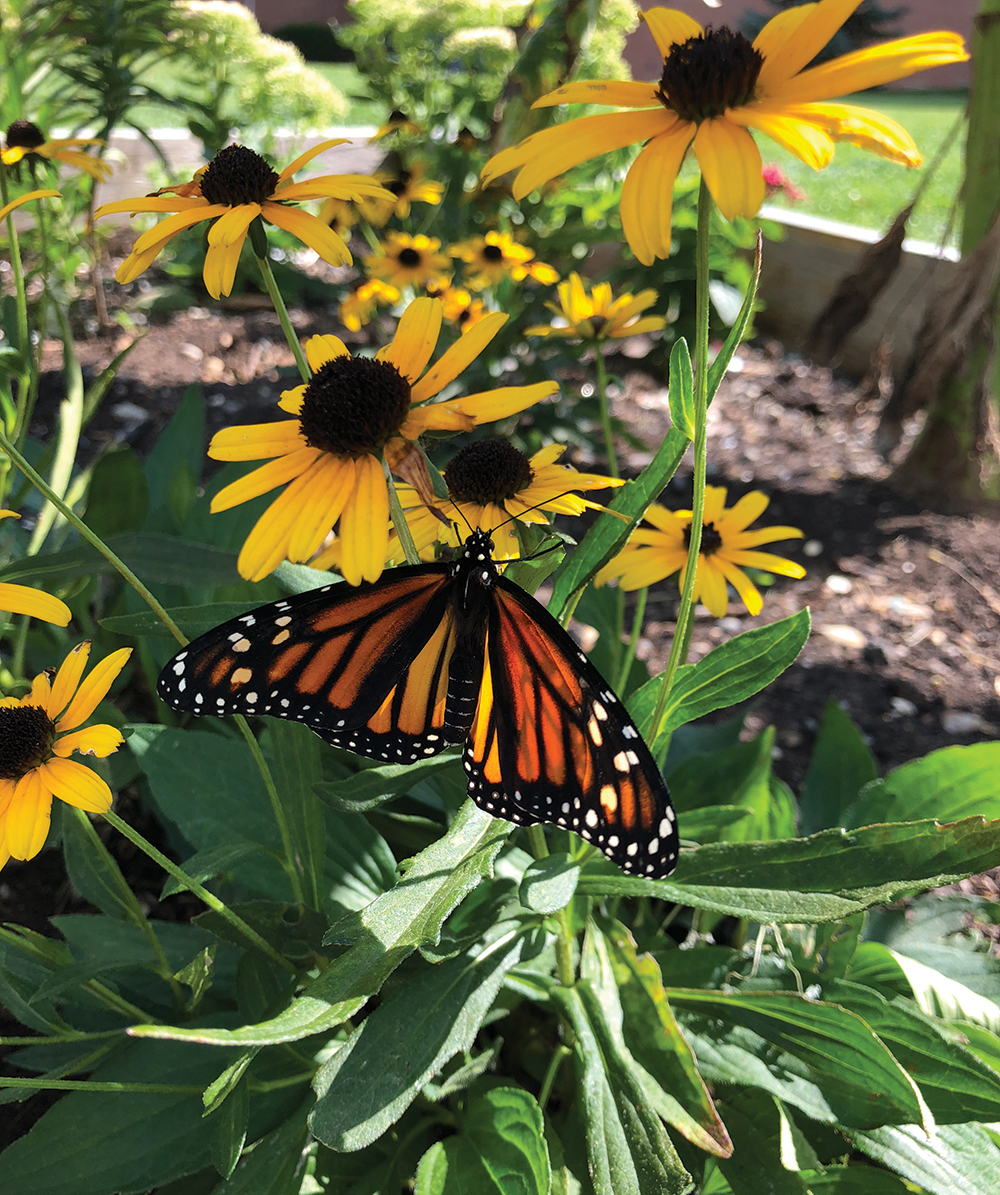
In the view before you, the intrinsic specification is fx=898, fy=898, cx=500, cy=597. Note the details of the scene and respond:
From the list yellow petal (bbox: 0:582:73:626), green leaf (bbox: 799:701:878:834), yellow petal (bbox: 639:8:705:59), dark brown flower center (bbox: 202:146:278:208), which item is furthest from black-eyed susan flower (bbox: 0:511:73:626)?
green leaf (bbox: 799:701:878:834)

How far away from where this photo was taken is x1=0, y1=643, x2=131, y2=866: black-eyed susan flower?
0.70 metres

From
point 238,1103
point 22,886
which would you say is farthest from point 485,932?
point 22,886

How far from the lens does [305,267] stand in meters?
3.90

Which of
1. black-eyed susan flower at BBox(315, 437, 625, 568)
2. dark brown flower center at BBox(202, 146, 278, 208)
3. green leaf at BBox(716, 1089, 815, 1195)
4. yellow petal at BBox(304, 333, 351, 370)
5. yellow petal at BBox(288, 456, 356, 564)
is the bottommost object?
green leaf at BBox(716, 1089, 815, 1195)

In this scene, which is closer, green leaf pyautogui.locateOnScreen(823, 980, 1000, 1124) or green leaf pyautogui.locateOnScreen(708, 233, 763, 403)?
green leaf pyautogui.locateOnScreen(708, 233, 763, 403)

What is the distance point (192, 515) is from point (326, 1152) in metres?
0.92

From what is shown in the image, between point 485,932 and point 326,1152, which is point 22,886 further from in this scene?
point 485,932

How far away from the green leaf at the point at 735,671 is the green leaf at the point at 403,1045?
28 cm

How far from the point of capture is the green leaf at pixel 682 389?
2.37ft

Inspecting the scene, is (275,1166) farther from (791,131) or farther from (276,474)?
(791,131)

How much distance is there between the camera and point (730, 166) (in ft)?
1.87

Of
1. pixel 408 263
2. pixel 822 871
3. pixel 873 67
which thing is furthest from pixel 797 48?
pixel 408 263

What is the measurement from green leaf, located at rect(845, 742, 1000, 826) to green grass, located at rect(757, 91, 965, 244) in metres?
3.49

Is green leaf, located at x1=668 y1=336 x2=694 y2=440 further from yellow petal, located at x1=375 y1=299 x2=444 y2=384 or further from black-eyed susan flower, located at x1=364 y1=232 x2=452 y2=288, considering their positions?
black-eyed susan flower, located at x1=364 y1=232 x2=452 y2=288
